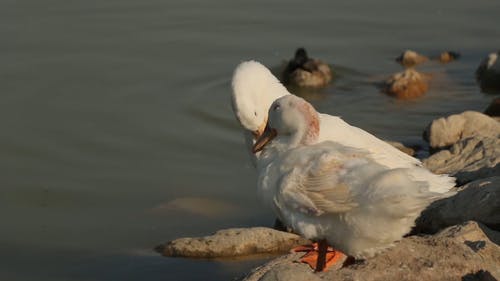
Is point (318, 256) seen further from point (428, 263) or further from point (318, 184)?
point (428, 263)

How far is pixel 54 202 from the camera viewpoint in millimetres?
10742

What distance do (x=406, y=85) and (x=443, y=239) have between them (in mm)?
6923

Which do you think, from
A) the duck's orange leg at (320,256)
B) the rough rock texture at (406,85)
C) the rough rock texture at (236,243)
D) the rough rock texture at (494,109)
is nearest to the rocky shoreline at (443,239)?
the rough rock texture at (236,243)

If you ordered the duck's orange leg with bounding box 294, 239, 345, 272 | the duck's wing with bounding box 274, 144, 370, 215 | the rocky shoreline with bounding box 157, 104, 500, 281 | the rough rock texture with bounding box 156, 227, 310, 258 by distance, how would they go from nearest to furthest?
the rocky shoreline with bounding box 157, 104, 500, 281, the duck's wing with bounding box 274, 144, 370, 215, the duck's orange leg with bounding box 294, 239, 345, 272, the rough rock texture with bounding box 156, 227, 310, 258

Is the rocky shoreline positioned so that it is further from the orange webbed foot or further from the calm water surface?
the calm water surface

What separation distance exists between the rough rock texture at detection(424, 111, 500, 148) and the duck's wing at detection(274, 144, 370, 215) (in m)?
4.18

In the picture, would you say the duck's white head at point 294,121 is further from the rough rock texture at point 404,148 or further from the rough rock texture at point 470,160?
the rough rock texture at point 404,148

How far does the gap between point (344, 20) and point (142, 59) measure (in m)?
3.36

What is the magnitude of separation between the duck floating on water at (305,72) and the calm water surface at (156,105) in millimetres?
172

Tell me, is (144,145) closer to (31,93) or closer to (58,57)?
(31,93)

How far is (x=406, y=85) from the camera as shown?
1390 centimetres

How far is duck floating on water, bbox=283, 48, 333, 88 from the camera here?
1404 cm

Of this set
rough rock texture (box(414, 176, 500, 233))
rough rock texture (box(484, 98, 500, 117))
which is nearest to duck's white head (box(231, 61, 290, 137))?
rough rock texture (box(414, 176, 500, 233))

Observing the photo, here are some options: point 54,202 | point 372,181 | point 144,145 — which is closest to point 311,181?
point 372,181
